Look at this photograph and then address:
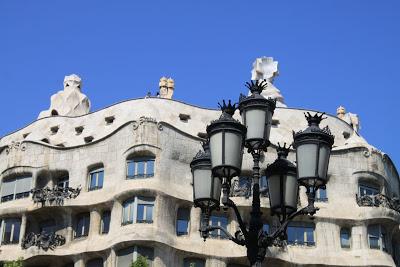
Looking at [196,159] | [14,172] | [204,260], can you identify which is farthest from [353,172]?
[196,159]

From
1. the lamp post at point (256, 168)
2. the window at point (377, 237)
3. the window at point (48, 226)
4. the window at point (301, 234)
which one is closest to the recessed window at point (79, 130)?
the window at point (48, 226)

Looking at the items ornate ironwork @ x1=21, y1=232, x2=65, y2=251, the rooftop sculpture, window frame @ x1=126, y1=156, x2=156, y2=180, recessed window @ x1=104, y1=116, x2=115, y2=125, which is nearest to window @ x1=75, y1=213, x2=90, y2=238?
ornate ironwork @ x1=21, y1=232, x2=65, y2=251

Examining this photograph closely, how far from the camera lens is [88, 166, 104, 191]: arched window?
1443 inches

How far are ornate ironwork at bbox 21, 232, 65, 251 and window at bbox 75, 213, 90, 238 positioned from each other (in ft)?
2.53

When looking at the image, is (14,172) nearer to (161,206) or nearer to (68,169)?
(68,169)

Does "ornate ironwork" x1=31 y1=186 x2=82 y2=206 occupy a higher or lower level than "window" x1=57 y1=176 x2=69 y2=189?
lower

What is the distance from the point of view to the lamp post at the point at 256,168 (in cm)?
1255

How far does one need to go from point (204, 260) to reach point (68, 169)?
811 cm

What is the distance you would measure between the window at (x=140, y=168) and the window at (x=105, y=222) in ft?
6.63

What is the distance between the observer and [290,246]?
118ft

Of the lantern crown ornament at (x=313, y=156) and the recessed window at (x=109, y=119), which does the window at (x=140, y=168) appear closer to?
the recessed window at (x=109, y=119)

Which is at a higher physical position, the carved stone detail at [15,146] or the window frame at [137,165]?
the carved stone detail at [15,146]

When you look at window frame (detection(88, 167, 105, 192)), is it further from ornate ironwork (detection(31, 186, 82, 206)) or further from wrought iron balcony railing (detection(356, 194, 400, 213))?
wrought iron balcony railing (detection(356, 194, 400, 213))

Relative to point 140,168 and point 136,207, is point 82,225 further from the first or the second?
point 140,168
